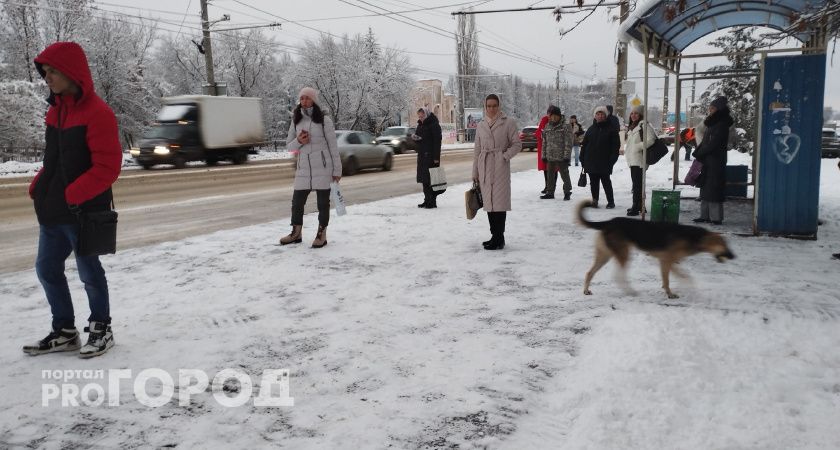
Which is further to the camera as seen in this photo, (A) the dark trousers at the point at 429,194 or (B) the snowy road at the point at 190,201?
(A) the dark trousers at the point at 429,194

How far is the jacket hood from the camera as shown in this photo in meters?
3.36

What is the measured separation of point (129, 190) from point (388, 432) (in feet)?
45.4

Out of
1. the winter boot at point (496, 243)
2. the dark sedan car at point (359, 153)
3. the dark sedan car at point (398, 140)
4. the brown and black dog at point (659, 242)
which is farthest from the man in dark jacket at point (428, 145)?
the dark sedan car at point (398, 140)

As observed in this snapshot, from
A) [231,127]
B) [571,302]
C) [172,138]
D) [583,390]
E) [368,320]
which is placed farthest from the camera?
[231,127]

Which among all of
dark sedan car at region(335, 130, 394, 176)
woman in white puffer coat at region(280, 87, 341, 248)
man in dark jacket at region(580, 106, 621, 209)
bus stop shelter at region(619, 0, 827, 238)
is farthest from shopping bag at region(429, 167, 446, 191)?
dark sedan car at region(335, 130, 394, 176)

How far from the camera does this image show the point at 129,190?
574 inches

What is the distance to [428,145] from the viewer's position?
10.2 meters

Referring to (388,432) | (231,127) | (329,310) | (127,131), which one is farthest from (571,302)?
(127,131)

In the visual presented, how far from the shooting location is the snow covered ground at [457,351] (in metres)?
2.81

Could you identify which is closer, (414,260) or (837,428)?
(837,428)

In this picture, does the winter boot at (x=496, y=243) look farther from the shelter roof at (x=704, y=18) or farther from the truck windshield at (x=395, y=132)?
the truck windshield at (x=395, y=132)

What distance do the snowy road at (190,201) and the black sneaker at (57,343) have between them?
324cm

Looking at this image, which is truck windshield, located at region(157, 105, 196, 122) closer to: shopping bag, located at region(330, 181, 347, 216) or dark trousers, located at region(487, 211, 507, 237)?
shopping bag, located at region(330, 181, 347, 216)

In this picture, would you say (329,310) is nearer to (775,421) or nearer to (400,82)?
(775,421)
